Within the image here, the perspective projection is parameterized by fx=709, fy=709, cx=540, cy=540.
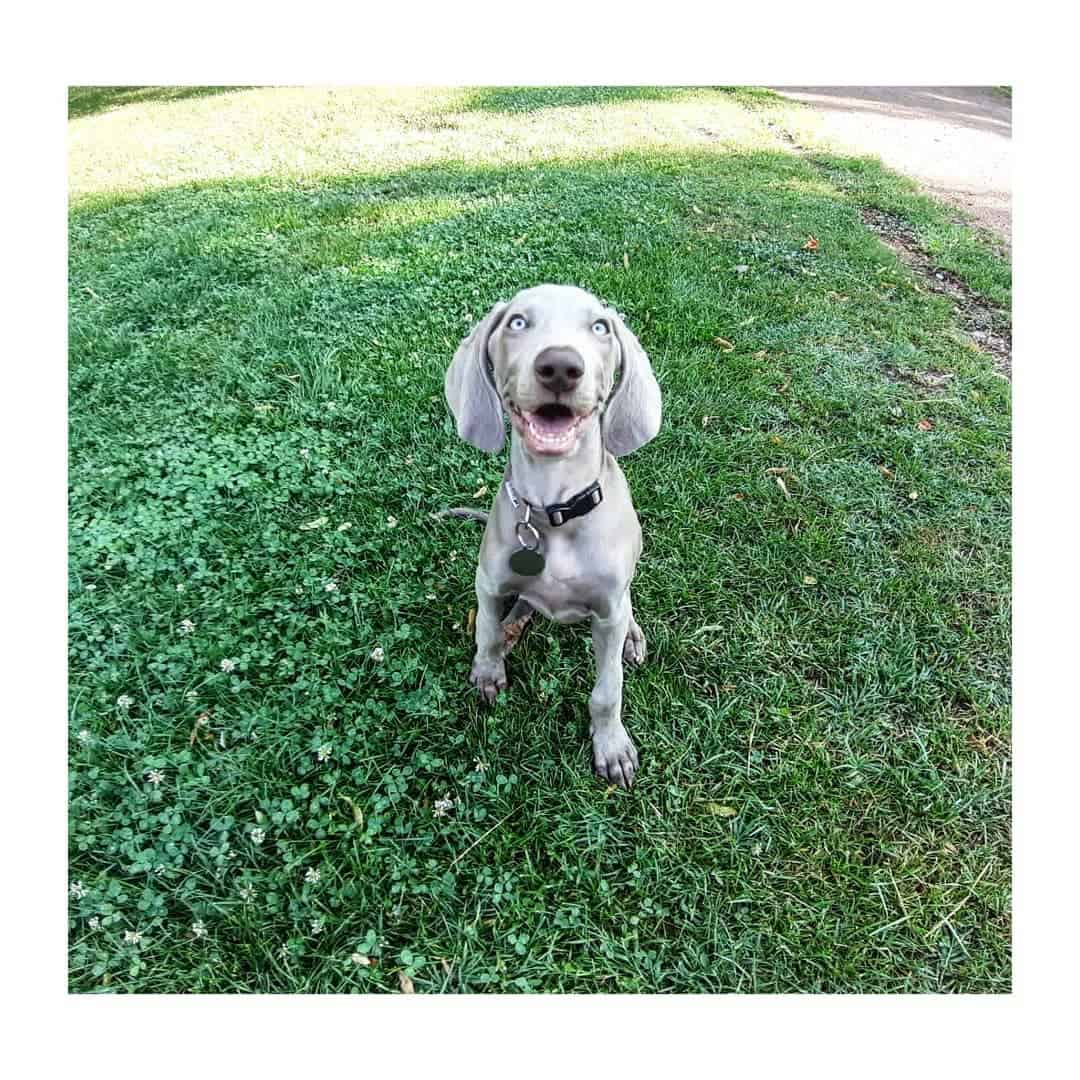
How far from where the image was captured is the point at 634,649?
10.6 ft

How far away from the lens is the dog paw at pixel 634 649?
3.23m

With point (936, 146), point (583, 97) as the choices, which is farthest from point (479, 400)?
point (936, 146)

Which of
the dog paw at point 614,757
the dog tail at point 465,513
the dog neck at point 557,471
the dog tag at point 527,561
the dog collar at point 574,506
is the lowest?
the dog paw at point 614,757

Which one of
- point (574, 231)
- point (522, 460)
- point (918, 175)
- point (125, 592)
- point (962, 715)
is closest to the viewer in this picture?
point (522, 460)

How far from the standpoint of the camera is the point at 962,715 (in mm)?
3145

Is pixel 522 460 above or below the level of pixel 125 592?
above

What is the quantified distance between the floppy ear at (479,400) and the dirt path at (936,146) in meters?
6.66

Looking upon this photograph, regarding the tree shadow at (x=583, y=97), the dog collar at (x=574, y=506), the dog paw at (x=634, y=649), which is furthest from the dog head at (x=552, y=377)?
the tree shadow at (x=583, y=97)

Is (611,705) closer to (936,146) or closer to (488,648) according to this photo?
(488,648)

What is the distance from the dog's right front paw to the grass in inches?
3.1

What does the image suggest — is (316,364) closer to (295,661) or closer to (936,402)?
(295,661)

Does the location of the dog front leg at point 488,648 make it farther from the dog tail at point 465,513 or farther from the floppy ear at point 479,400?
the dog tail at point 465,513

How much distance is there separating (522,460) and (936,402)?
3729 mm

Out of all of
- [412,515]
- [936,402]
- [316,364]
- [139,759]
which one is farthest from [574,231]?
[139,759]
